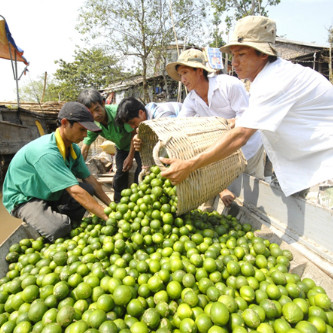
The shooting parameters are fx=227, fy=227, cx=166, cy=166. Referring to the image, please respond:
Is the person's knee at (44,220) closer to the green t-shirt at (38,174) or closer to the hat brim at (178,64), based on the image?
the green t-shirt at (38,174)

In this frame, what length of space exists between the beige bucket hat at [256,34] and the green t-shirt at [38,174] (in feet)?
8.17

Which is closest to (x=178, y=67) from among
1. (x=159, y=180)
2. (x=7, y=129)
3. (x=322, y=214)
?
(x=159, y=180)

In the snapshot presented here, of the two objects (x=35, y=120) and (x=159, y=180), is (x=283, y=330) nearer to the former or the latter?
(x=159, y=180)

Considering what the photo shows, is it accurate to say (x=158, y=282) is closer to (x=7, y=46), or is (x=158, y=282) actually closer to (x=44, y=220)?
(x=44, y=220)

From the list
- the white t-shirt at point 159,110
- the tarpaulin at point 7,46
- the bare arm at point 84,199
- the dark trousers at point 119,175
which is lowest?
the dark trousers at point 119,175

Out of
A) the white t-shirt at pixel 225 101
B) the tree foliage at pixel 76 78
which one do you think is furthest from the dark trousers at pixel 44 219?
the tree foliage at pixel 76 78

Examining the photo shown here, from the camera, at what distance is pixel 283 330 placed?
1.53 m

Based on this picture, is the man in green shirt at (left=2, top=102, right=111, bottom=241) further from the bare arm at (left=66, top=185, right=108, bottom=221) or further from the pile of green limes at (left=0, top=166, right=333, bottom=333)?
the pile of green limes at (left=0, top=166, right=333, bottom=333)

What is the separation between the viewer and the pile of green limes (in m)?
1.60

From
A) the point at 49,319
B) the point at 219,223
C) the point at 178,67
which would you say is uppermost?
the point at 178,67

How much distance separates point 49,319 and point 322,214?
99.0 inches

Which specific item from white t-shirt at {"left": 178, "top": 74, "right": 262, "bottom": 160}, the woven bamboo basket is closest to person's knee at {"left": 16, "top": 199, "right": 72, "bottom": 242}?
the woven bamboo basket

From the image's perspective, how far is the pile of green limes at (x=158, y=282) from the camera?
1604mm

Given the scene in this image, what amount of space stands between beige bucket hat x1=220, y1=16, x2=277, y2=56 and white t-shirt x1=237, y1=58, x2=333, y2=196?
0.20 m
